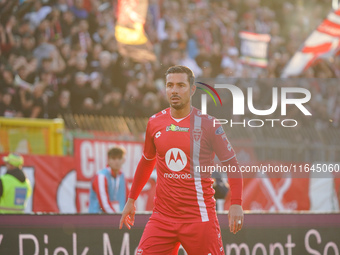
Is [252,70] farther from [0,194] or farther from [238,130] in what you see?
[0,194]

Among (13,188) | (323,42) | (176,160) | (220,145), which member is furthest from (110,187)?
(323,42)

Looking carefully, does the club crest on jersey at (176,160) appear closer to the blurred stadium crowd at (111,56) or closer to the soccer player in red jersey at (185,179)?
the soccer player in red jersey at (185,179)

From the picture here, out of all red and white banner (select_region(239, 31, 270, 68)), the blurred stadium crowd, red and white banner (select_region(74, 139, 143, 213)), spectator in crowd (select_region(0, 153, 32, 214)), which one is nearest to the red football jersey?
spectator in crowd (select_region(0, 153, 32, 214))

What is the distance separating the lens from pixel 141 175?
18.4 ft

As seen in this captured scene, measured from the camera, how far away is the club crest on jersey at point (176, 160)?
17.1 ft

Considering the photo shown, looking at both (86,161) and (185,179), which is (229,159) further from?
(86,161)

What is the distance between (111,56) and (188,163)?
9.66 meters

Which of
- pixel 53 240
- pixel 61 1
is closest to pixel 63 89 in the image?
pixel 61 1

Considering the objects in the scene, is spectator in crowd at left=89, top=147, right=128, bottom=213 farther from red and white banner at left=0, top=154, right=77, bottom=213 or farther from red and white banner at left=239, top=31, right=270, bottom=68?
red and white banner at left=239, top=31, right=270, bottom=68

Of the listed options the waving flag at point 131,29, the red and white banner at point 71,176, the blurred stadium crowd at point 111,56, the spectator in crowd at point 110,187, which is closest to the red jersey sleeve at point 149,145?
the spectator in crowd at point 110,187

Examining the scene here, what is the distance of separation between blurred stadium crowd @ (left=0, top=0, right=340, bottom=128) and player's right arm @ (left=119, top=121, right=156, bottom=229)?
6.84 m

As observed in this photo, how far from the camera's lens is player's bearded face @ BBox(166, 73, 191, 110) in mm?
5191

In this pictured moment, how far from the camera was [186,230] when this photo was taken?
5137 mm

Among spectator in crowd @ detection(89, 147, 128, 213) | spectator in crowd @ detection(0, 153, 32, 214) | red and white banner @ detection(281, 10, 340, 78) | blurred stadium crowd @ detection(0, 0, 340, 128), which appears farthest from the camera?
red and white banner @ detection(281, 10, 340, 78)
